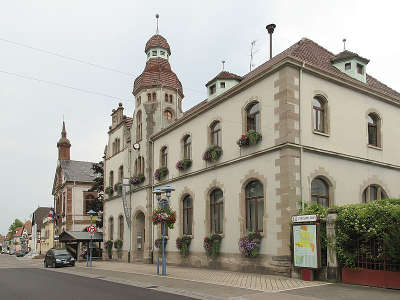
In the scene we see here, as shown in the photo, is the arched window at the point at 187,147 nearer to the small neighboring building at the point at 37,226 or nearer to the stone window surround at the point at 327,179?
the stone window surround at the point at 327,179

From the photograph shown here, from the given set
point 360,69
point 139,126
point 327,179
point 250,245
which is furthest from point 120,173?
point 360,69

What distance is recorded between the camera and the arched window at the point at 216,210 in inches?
894

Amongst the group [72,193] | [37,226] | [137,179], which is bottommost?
[37,226]

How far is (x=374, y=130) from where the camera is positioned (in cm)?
2231

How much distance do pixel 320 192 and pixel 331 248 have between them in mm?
4766

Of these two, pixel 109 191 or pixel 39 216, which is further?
pixel 39 216

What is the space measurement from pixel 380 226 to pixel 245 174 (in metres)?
8.20

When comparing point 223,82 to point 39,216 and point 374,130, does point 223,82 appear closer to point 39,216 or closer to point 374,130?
point 374,130

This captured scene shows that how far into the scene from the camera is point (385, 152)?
22281 mm

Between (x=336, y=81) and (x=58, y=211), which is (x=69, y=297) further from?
(x=58, y=211)

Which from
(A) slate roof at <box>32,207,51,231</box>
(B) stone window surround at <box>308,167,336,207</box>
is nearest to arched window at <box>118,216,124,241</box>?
(B) stone window surround at <box>308,167,336,207</box>

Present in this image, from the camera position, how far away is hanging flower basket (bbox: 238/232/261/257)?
1884 cm

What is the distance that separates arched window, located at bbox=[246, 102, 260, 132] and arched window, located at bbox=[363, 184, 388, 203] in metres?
6.23

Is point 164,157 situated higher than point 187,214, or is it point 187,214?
point 164,157
